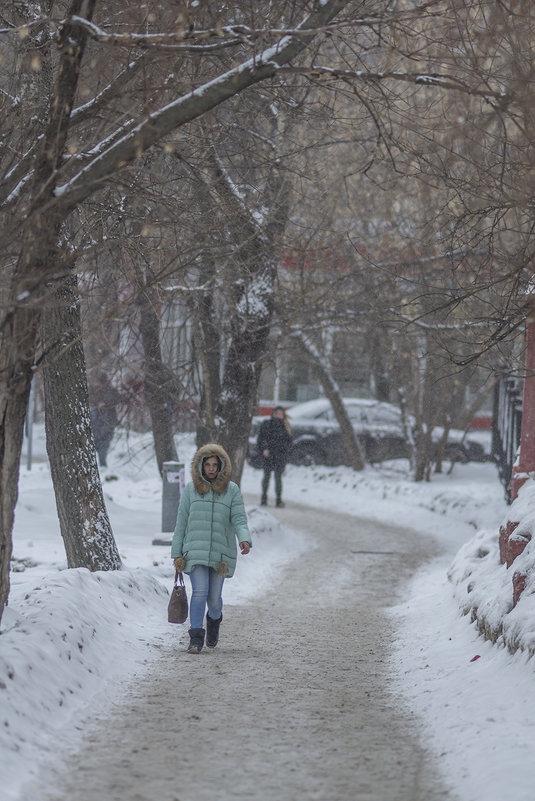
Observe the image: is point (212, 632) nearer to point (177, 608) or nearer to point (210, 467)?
point (177, 608)

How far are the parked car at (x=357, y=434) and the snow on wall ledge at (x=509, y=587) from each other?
15499mm

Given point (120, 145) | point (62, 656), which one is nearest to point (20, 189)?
point (120, 145)

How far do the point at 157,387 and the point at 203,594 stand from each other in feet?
23.5

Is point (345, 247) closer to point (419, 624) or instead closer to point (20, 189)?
point (419, 624)

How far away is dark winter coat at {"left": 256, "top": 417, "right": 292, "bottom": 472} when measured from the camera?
59.8 feet

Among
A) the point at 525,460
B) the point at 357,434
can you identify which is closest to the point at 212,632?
the point at 525,460

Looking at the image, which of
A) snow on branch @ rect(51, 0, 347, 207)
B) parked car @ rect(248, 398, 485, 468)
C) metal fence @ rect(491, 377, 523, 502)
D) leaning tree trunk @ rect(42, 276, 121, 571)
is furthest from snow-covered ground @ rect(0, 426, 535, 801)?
parked car @ rect(248, 398, 485, 468)

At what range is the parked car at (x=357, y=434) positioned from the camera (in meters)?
25.1

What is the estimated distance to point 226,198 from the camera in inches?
352

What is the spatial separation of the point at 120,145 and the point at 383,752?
141 inches

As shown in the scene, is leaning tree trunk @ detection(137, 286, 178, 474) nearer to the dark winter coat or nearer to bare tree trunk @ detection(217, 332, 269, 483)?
bare tree trunk @ detection(217, 332, 269, 483)

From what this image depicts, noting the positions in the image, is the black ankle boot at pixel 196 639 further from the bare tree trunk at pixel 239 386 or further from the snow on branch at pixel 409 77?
the bare tree trunk at pixel 239 386

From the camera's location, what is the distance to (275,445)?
59.7ft

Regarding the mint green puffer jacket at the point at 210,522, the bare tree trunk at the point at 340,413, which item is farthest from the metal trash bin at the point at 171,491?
the bare tree trunk at the point at 340,413
